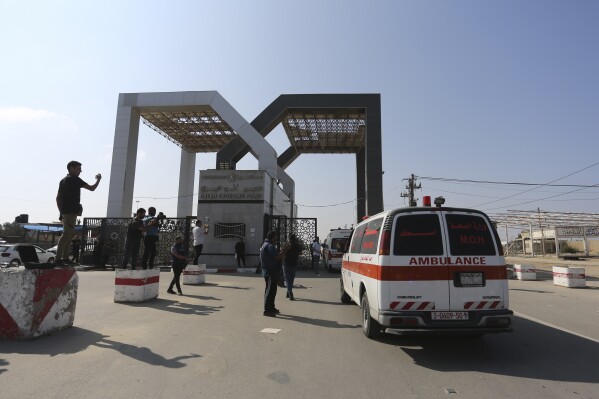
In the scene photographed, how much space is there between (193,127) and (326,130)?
45.6 ft

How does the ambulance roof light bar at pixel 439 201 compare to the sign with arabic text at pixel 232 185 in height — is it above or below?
below

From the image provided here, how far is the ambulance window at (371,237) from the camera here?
5.89 metres

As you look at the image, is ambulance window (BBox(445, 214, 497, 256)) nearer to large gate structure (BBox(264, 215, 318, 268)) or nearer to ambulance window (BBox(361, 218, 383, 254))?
ambulance window (BBox(361, 218, 383, 254))

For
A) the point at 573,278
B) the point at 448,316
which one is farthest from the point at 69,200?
the point at 573,278

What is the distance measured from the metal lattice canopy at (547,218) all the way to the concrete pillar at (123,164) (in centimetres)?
5911

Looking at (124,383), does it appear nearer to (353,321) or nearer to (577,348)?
(353,321)

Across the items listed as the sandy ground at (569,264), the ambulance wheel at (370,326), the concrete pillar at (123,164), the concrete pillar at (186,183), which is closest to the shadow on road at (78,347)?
the ambulance wheel at (370,326)

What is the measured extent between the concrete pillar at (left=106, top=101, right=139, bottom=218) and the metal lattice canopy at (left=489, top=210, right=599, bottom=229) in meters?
59.1

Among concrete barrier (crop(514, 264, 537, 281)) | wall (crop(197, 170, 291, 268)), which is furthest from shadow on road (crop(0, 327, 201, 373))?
concrete barrier (crop(514, 264, 537, 281))

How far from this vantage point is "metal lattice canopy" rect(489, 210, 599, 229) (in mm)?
60475

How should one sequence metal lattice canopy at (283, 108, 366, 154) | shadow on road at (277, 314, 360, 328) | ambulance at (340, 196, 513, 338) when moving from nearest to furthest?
ambulance at (340, 196, 513, 338), shadow on road at (277, 314, 360, 328), metal lattice canopy at (283, 108, 366, 154)

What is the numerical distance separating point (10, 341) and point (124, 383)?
3.08 meters

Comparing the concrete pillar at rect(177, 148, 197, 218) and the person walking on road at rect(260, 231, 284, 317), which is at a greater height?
the concrete pillar at rect(177, 148, 197, 218)

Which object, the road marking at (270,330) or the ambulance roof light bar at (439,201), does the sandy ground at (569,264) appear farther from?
the road marking at (270,330)
